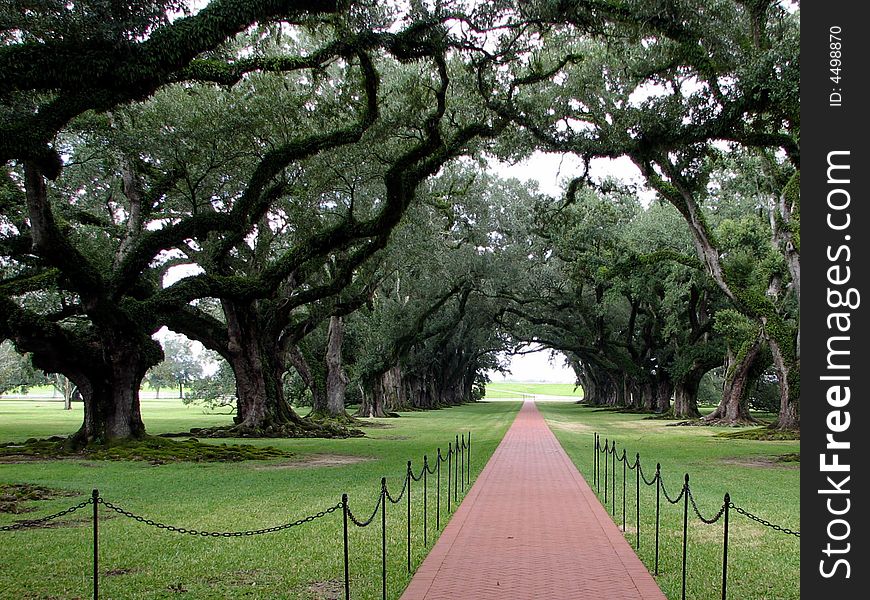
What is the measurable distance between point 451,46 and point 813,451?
10892 mm

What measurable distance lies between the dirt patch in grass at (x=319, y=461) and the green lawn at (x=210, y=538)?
0.06 meters

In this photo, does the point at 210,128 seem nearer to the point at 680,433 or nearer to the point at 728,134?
the point at 728,134

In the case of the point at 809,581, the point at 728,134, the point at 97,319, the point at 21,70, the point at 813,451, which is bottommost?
the point at 809,581

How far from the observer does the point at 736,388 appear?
35.2m

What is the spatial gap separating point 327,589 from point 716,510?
23.7 feet

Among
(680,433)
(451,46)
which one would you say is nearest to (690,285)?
(680,433)

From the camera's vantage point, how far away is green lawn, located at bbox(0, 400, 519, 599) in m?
7.57

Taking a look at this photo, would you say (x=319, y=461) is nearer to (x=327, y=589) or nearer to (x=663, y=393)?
(x=327, y=589)

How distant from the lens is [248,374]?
2625 cm

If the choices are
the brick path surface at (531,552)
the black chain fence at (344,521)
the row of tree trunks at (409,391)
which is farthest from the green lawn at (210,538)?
the row of tree trunks at (409,391)

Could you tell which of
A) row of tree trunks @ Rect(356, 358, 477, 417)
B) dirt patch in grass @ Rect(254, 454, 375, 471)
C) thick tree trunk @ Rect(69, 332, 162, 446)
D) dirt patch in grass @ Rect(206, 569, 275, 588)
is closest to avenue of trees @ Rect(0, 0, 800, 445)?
thick tree trunk @ Rect(69, 332, 162, 446)

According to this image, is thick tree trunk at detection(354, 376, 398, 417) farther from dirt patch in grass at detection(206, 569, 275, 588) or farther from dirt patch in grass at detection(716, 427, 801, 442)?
dirt patch in grass at detection(206, 569, 275, 588)

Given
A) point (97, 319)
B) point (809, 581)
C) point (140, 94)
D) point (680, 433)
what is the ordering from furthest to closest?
1. point (680, 433)
2. point (97, 319)
3. point (140, 94)
4. point (809, 581)

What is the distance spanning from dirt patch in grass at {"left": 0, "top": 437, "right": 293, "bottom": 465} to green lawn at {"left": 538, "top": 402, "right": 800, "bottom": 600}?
28.8ft
